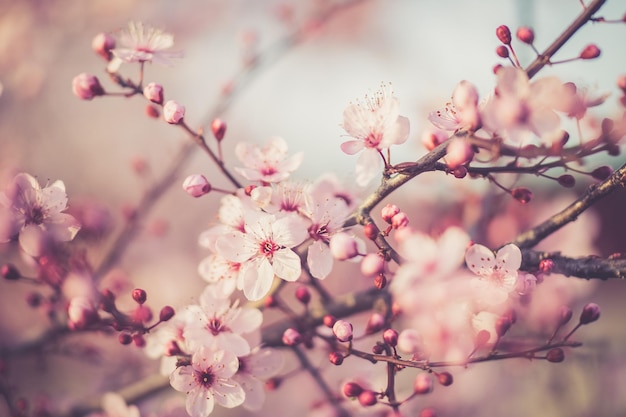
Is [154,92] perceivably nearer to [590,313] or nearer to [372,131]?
[372,131]

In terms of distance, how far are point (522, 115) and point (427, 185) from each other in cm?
169

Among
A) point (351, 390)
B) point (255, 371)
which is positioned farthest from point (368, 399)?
point (255, 371)

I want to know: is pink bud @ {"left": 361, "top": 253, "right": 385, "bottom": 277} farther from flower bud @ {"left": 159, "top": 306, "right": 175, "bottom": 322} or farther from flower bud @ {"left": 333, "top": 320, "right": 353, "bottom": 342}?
flower bud @ {"left": 159, "top": 306, "right": 175, "bottom": 322}

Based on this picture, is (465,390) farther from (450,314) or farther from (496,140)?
(496,140)

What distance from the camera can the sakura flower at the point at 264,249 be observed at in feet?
3.08

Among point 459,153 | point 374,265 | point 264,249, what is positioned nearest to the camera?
point 459,153

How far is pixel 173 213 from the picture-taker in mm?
6898

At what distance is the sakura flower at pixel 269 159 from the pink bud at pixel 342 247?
211 mm

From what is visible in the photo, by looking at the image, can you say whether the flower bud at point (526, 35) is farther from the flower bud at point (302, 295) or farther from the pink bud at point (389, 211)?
the flower bud at point (302, 295)

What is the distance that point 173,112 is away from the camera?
1.00 metres

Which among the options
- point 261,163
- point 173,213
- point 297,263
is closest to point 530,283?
point 297,263

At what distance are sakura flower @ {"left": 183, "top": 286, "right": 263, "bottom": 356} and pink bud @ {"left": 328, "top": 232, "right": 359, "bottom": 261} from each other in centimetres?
28

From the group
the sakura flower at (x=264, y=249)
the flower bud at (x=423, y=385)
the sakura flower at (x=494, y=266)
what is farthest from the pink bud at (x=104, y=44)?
the flower bud at (x=423, y=385)

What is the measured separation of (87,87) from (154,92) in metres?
0.21
